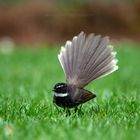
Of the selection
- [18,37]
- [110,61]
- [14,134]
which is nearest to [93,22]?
[18,37]

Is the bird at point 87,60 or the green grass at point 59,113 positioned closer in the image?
the green grass at point 59,113

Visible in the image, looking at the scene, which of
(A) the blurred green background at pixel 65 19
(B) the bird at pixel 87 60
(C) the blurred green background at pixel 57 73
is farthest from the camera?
(A) the blurred green background at pixel 65 19

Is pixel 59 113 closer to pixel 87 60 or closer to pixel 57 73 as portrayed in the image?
pixel 87 60

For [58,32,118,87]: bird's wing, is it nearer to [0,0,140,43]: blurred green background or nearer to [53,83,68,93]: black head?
[53,83,68,93]: black head

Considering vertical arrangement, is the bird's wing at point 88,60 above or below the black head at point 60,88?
above

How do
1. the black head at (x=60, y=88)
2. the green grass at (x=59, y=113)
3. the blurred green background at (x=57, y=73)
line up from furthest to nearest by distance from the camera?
the black head at (x=60, y=88), the blurred green background at (x=57, y=73), the green grass at (x=59, y=113)

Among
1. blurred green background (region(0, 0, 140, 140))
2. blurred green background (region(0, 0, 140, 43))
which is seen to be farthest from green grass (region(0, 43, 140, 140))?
blurred green background (region(0, 0, 140, 43))

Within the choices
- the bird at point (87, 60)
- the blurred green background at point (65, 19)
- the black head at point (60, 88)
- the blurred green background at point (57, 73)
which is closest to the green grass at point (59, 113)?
the blurred green background at point (57, 73)

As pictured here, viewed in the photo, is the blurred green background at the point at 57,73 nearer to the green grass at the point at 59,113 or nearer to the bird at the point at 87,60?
the green grass at the point at 59,113
